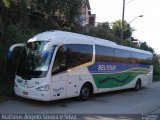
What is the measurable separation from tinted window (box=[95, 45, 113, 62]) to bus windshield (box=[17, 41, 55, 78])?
3.76 metres

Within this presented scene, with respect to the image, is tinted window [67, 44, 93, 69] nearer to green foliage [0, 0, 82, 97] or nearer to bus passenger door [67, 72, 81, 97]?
bus passenger door [67, 72, 81, 97]

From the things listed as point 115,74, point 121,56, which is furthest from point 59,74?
point 121,56

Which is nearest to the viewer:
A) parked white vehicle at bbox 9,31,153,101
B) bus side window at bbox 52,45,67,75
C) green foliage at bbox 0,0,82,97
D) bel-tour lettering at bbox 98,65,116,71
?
parked white vehicle at bbox 9,31,153,101

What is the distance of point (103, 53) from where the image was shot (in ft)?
56.2

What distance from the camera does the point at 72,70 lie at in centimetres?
1428

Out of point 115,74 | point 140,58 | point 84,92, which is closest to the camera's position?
point 84,92

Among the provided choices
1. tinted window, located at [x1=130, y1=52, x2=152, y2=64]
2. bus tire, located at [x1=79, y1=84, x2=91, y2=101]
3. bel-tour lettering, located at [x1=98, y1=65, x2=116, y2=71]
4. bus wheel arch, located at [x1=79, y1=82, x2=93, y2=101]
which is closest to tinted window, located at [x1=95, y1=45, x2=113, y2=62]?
bel-tour lettering, located at [x1=98, y1=65, x2=116, y2=71]

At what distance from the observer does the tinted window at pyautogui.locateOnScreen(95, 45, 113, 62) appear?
16.5 metres

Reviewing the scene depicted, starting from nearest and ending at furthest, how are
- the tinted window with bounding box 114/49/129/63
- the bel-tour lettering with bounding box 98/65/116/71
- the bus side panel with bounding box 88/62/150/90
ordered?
the bus side panel with bounding box 88/62/150/90 → the bel-tour lettering with bounding box 98/65/116/71 → the tinted window with bounding box 114/49/129/63

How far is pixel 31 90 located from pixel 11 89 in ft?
6.86

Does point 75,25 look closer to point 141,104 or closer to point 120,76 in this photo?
point 120,76

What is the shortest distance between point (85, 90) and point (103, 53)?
8.70 ft

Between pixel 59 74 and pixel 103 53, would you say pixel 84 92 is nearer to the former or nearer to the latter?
pixel 59 74

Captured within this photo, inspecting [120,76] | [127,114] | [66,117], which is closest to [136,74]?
[120,76]
